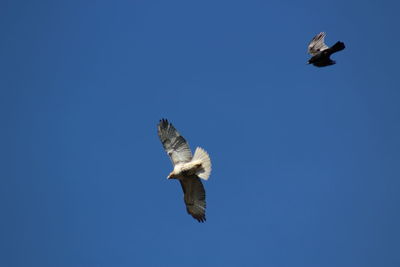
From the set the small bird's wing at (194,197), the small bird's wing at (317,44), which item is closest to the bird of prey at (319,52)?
the small bird's wing at (317,44)

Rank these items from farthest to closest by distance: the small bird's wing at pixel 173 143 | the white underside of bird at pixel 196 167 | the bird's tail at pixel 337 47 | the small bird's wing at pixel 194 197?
the small bird's wing at pixel 194 197 → the small bird's wing at pixel 173 143 → the white underside of bird at pixel 196 167 → the bird's tail at pixel 337 47

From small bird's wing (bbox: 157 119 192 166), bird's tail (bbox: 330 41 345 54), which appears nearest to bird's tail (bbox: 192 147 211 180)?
small bird's wing (bbox: 157 119 192 166)

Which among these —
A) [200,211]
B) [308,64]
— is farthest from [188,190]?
[308,64]

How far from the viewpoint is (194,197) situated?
2355 centimetres

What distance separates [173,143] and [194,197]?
1.84 meters

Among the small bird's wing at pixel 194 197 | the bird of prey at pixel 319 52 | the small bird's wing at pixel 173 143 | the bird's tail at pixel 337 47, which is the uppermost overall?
the bird of prey at pixel 319 52

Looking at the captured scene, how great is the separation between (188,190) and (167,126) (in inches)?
81.4

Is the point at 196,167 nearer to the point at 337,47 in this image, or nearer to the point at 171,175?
the point at 171,175

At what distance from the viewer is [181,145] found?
23.0 metres

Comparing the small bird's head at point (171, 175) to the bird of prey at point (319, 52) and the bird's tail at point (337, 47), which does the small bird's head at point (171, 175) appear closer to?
the bird of prey at point (319, 52)

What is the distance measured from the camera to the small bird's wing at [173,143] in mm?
22922

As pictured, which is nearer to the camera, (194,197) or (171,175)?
(171,175)

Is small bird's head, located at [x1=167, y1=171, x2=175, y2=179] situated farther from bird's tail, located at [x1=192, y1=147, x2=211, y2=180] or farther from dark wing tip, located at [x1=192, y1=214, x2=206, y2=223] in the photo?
dark wing tip, located at [x1=192, y1=214, x2=206, y2=223]

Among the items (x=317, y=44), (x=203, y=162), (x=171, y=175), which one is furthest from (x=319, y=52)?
(x=171, y=175)
